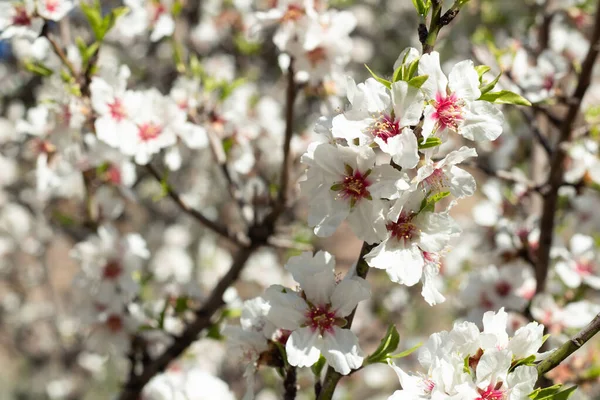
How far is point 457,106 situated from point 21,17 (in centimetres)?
170

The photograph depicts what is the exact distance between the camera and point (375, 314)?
532 cm

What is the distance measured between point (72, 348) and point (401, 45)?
187 inches

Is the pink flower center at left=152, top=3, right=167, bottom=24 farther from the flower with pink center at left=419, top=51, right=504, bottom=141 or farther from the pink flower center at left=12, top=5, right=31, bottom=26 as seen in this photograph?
the flower with pink center at left=419, top=51, right=504, bottom=141

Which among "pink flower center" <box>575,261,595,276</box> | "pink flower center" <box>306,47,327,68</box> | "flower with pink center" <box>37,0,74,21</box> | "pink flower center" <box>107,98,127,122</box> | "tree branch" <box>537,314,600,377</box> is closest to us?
"tree branch" <box>537,314,600,377</box>

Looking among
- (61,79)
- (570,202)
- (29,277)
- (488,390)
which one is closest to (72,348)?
(29,277)

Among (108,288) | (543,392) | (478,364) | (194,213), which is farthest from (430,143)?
(108,288)

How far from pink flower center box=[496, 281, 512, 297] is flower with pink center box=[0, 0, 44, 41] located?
2140 millimetres

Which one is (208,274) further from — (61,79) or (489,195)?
(61,79)

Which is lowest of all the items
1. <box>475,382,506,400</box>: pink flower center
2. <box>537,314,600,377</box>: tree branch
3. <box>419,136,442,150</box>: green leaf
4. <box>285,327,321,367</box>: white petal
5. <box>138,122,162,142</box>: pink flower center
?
<box>138,122,162,142</box>: pink flower center

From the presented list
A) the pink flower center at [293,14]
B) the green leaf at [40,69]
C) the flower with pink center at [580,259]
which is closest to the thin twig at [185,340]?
the pink flower center at [293,14]

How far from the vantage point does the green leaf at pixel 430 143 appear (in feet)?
4.75

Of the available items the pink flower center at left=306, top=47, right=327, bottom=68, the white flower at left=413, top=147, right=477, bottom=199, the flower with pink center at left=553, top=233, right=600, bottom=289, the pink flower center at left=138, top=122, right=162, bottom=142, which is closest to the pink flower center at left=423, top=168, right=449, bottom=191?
the white flower at left=413, top=147, right=477, bottom=199

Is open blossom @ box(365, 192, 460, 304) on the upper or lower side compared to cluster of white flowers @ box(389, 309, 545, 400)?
upper

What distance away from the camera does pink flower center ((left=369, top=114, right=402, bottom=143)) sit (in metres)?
1.48
